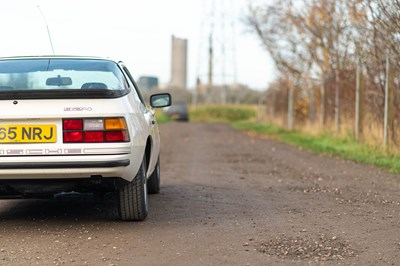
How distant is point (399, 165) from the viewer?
41.2 feet

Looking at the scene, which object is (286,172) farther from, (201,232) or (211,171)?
(201,232)

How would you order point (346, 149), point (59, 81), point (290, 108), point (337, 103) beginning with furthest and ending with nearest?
1. point (290, 108)
2. point (337, 103)
3. point (346, 149)
4. point (59, 81)

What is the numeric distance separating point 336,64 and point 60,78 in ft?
57.5

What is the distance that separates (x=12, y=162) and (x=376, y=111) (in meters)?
12.4

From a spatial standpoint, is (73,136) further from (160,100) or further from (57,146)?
(160,100)

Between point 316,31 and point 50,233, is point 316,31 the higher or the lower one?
the higher one

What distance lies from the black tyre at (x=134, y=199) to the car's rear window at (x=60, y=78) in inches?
32.1

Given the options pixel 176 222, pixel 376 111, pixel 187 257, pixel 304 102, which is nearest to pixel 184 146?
pixel 376 111

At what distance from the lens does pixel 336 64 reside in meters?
23.2

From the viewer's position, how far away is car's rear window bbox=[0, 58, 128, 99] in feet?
20.1

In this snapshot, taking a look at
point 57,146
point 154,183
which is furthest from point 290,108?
point 57,146

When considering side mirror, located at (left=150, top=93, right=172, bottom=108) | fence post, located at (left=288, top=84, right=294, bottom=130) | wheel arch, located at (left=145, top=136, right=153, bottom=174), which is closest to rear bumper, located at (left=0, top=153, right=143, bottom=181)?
wheel arch, located at (left=145, top=136, right=153, bottom=174)

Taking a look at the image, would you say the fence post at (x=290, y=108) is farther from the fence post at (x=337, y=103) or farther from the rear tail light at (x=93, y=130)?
the rear tail light at (x=93, y=130)

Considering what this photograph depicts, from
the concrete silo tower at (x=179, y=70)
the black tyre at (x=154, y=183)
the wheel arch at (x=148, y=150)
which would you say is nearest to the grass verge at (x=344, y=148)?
the black tyre at (x=154, y=183)
